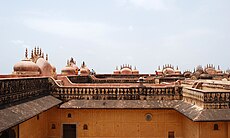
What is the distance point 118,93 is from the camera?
15867 mm

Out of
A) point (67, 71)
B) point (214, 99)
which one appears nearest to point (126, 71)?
point (67, 71)

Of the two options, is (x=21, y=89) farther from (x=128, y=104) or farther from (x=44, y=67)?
(x=44, y=67)

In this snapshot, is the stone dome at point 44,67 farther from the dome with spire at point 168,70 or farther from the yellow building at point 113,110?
the dome with spire at point 168,70


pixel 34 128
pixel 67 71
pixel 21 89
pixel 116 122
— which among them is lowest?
pixel 116 122

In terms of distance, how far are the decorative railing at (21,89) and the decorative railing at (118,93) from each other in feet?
3.73

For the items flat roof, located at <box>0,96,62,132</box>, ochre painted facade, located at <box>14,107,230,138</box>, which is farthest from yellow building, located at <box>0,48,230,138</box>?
flat roof, located at <box>0,96,62,132</box>

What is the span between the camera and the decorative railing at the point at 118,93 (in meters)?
15.6

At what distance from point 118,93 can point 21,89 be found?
5.72m

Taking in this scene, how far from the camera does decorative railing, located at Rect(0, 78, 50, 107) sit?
10633 millimetres

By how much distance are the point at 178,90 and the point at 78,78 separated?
1123 centimetres

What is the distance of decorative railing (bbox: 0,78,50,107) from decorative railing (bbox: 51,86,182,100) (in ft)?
3.73

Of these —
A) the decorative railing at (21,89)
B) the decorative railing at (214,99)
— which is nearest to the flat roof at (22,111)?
the decorative railing at (21,89)

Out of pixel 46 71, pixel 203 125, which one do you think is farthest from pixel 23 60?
pixel 203 125

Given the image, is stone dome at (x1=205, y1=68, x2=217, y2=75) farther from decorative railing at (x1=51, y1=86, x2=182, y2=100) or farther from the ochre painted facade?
the ochre painted facade
